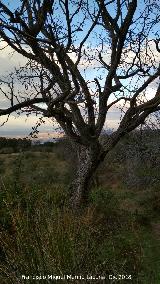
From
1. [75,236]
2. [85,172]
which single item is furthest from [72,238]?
[85,172]

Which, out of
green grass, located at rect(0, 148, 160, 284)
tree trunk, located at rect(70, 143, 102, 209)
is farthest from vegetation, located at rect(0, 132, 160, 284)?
tree trunk, located at rect(70, 143, 102, 209)

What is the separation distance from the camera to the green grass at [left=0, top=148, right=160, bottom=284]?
576 centimetres

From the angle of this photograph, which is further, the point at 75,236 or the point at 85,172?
the point at 85,172

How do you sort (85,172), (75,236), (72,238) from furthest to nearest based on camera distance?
(85,172), (75,236), (72,238)

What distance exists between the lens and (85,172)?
12227mm

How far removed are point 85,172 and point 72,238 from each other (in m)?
6.33

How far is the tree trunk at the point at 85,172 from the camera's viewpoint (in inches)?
473

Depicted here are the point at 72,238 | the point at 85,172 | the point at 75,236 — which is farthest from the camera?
the point at 85,172

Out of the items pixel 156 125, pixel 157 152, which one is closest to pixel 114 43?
pixel 157 152

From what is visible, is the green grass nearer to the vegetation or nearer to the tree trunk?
the vegetation

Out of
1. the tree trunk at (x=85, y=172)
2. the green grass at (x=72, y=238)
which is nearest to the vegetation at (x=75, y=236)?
the green grass at (x=72, y=238)

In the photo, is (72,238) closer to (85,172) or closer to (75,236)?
(75,236)

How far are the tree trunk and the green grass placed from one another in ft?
2.13

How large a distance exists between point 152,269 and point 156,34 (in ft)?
24.0
